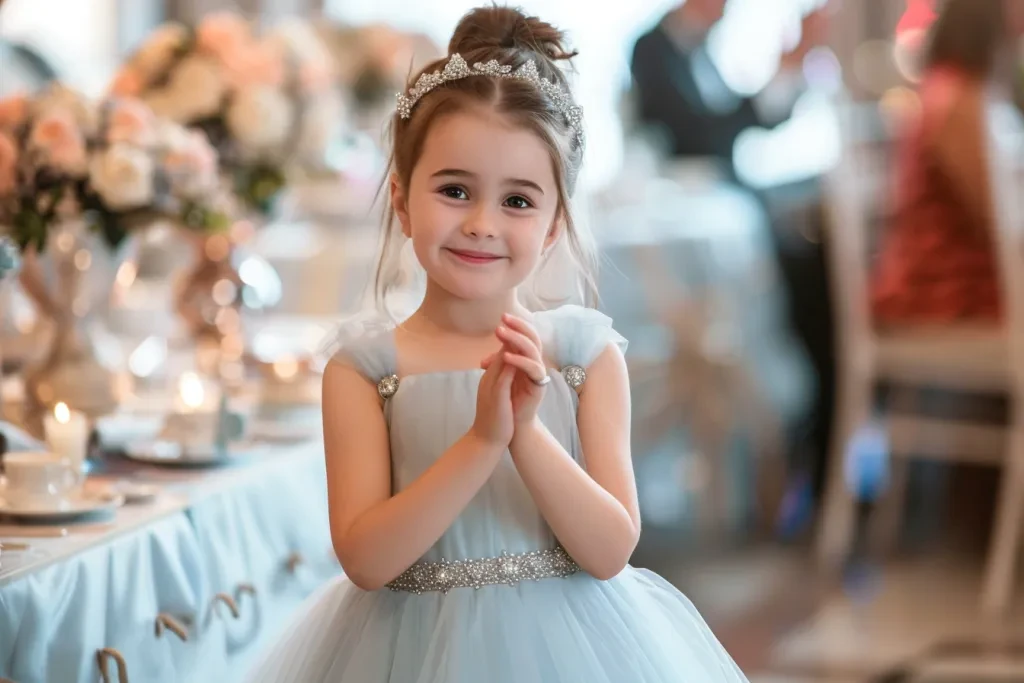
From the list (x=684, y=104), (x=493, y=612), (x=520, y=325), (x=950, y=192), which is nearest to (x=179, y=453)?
(x=493, y=612)

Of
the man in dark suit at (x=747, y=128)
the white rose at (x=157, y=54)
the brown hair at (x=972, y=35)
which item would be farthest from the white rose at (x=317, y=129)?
the man in dark suit at (x=747, y=128)

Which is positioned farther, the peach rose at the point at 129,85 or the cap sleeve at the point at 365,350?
the peach rose at the point at 129,85

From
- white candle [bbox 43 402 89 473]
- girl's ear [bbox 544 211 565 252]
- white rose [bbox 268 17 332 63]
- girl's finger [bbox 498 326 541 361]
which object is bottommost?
white candle [bbox 43 402 89 473]

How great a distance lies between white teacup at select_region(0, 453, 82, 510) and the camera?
153 cm

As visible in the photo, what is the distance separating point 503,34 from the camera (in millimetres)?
1260

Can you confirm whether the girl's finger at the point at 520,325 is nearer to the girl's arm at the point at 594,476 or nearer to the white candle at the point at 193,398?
the girl's arm at the point at 594,476

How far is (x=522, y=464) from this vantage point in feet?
3.84

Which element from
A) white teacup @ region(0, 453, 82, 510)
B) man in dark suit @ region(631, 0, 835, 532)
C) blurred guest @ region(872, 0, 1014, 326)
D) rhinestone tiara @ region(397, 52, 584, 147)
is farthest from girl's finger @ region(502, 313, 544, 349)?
man in dark suit @ region(631, 0, 835, 532)

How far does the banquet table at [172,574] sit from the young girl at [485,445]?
0.24 m

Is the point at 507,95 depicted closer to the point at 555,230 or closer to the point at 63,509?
the point at 555,230

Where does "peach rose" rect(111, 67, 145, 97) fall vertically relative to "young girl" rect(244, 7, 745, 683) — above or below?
above

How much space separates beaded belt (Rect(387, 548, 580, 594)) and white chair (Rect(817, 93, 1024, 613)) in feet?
9.06

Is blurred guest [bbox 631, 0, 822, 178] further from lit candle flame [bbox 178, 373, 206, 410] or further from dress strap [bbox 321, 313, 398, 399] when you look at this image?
dress strap [bbox 321, 313, 398, 399]

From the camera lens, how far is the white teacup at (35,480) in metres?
1.53
